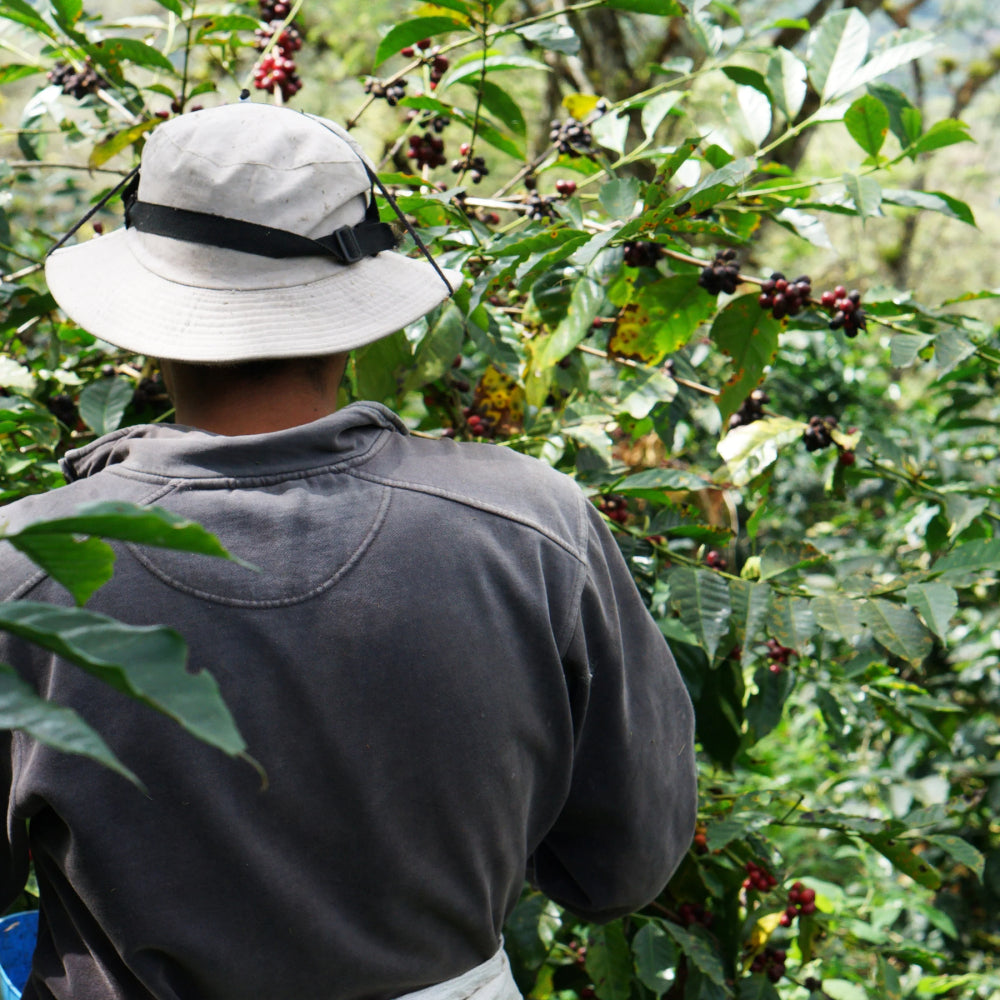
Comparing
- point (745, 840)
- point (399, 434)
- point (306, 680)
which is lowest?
point (745, 840)

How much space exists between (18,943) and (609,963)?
3.02 ft

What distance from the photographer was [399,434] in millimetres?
1171

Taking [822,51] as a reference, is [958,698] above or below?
below

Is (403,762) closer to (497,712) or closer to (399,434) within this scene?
(497,712)

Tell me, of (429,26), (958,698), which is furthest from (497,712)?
(958,698)

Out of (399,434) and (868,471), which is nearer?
(399,434)

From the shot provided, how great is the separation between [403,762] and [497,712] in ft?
0.35

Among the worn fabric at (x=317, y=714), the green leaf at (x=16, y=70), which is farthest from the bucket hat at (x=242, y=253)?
the green leaf at (x=16, y=70)

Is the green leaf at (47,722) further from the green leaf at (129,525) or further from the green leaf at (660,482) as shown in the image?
the green leaf at (660,482)

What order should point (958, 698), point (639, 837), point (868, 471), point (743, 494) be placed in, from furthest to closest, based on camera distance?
point (958, 698) → point (743, 494) → point (868, 471) → point (639, 837)

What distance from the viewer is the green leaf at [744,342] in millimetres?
1729

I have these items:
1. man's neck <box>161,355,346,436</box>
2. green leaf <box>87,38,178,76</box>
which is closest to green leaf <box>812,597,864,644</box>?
man's neck <box>161,355,346,436</box>

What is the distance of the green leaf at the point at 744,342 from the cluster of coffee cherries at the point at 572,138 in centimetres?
46

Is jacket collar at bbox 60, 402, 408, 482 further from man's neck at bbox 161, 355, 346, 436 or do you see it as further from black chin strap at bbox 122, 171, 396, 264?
black chin strap at bbox 122, 171, 396, 264
